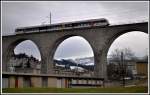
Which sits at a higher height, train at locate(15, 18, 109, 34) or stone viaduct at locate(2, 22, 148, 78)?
train at locate(15, 18, 109, 34)

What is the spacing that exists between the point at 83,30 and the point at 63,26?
3.23m

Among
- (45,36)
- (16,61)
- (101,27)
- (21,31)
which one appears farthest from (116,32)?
(16,61)

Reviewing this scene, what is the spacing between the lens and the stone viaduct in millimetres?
30859

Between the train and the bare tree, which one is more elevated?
the train

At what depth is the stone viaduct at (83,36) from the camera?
101 ft

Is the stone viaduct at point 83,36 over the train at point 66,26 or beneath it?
beneath

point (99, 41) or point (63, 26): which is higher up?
point (63, 26)

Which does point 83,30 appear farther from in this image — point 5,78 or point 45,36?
point 5,78

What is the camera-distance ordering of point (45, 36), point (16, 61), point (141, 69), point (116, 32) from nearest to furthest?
point (116, 32) → point (45, 36) → point (141, 69) → point (16, 61)

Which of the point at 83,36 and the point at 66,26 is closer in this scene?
the point at 83,36

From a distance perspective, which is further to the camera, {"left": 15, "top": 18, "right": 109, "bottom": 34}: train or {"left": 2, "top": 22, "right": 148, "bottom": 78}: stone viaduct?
{"left": 15, "top": 18, "right": 109, "bottom": 34}: train

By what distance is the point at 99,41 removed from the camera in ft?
105

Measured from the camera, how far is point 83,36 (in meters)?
33.4

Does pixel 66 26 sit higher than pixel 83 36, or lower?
higher
